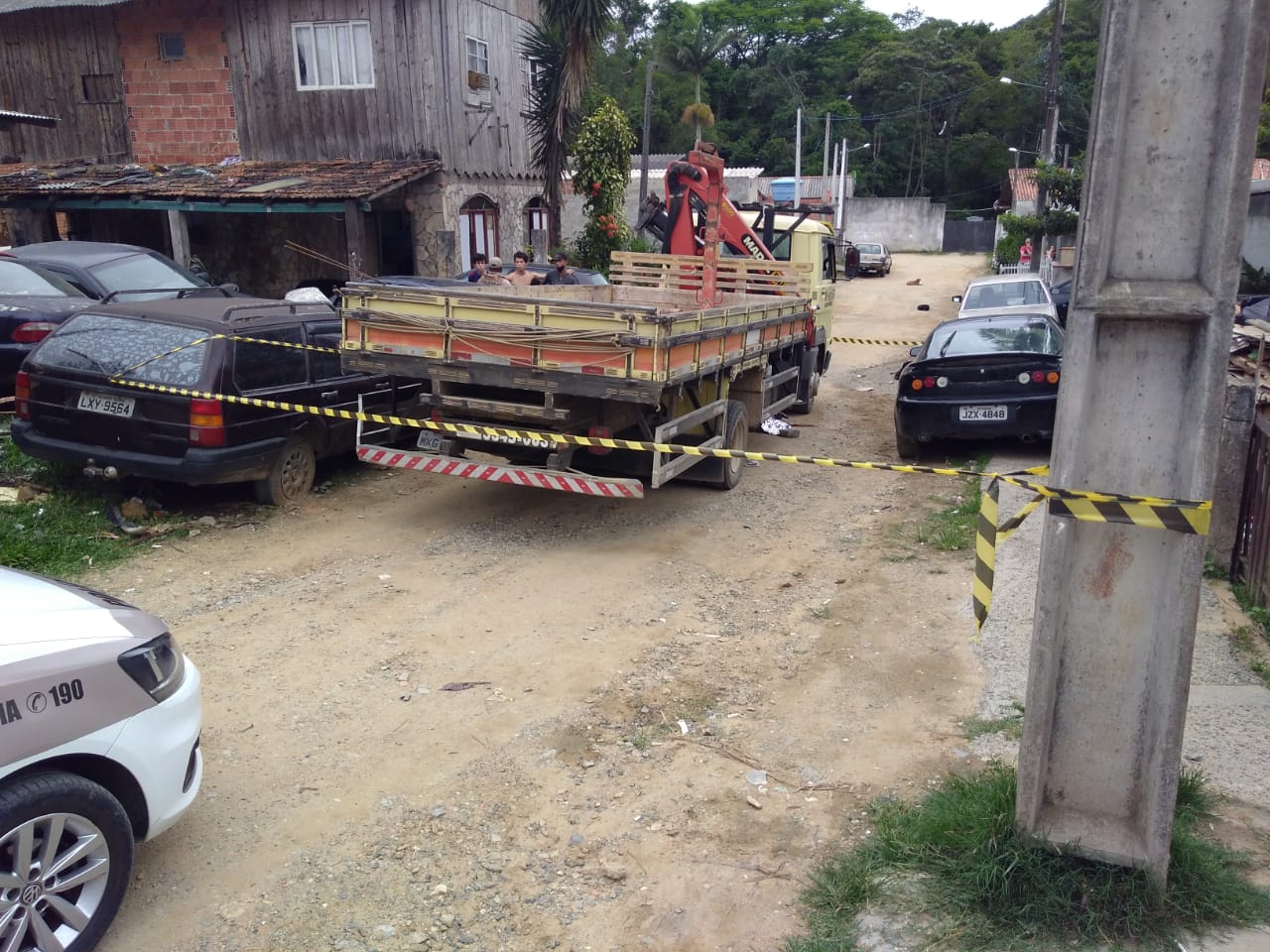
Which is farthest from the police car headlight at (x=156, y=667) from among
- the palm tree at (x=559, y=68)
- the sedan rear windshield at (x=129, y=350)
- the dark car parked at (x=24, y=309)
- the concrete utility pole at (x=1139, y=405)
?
the palm tree at (x=559, y=68)

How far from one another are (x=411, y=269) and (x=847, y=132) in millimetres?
52312

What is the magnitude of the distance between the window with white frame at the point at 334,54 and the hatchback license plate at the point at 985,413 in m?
13.5

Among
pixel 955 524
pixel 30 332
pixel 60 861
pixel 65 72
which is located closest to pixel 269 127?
pixel 65 72

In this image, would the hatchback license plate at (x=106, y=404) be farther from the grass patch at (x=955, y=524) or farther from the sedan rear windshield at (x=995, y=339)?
the sedan rear windshield at (x=995, y=339)

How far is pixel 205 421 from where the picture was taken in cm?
725

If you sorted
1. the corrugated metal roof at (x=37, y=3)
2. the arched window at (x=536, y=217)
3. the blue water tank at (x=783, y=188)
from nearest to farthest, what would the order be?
the corrugated metal roof at (x=37, y=3) < the arched window at (x=536, y=217) < the blue water tank at (x=783, y=188)

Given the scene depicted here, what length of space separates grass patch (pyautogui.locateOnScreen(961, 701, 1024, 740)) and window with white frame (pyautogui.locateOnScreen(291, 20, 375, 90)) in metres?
17.2

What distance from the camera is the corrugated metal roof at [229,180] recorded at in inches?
649

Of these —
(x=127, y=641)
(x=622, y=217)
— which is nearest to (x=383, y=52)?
(x=622, y=217)

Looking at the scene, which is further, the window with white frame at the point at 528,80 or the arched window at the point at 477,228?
the window with white frame at the point at 528,80

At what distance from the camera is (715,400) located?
8.75 m

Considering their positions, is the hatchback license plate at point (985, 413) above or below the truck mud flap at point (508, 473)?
below

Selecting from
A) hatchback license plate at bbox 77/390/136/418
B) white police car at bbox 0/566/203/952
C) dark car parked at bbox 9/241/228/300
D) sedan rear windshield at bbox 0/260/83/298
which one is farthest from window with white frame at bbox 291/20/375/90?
white police car at bbox 0/566/203/952

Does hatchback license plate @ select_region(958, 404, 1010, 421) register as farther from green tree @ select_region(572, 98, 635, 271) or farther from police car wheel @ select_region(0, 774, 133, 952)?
green tree @ select_region(572, 98, 635, 271)
